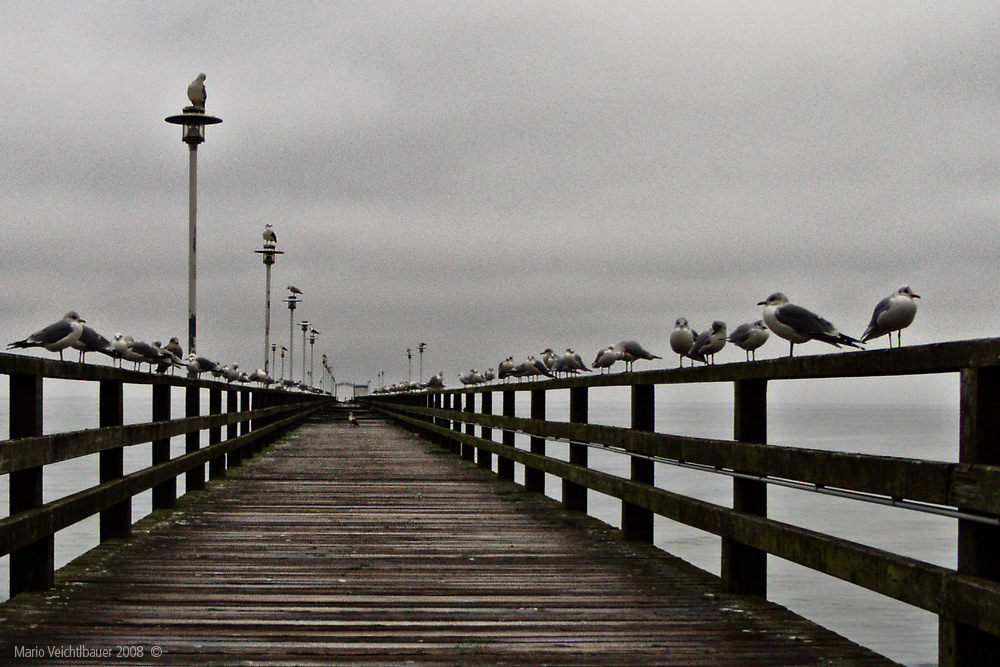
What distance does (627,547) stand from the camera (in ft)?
25.8

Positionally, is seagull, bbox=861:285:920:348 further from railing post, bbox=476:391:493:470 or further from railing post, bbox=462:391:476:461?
railing post, bbox=462:391:476:461

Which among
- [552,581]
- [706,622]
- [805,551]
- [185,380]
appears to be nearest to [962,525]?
[805,551]

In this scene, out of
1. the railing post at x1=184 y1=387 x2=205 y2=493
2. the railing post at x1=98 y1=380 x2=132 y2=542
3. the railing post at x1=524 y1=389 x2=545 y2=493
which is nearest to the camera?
the railing post at x1=98 y1=380 x2=132 y2=542

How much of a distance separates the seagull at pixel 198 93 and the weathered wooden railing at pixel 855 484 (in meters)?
16.2

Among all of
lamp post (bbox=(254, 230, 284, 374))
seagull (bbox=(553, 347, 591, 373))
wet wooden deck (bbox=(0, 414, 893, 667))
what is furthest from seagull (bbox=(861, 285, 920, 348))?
lamp post (bbox=(254, 230, 284, 374))

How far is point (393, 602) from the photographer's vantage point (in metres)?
5.86

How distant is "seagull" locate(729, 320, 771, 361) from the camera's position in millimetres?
10555

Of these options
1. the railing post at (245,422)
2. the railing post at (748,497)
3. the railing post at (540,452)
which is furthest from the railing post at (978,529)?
the railing post at (245,422)

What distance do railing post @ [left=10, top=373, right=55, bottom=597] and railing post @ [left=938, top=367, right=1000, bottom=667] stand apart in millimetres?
4137

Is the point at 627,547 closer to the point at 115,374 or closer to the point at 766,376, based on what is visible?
the point at 766,376

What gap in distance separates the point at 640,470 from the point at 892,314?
197 cm

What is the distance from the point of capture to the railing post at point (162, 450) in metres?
9.18

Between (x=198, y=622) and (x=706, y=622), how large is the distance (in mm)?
2314

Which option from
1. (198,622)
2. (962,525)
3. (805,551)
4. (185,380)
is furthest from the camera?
(185,380)
